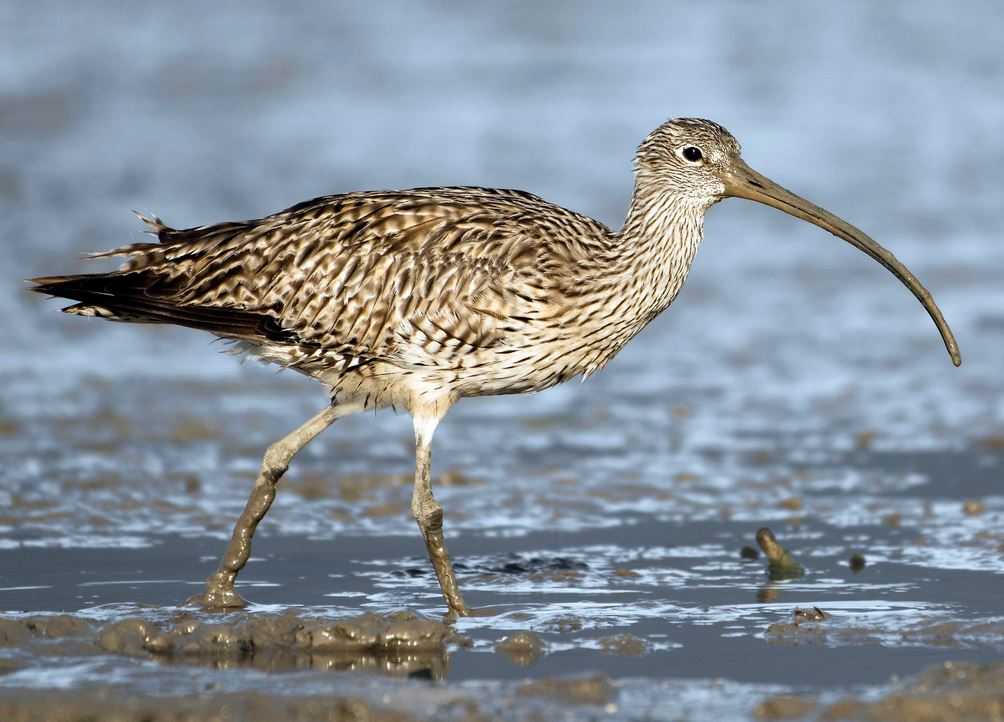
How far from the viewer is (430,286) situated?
309 inches

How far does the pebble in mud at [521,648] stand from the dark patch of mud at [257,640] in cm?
22

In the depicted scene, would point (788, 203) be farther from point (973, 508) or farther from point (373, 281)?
point (973, 508)

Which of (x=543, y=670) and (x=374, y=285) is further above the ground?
(x=374, y=285)

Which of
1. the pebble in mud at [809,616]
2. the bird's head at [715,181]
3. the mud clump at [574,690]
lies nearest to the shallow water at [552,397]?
the mud clump at [574,690]

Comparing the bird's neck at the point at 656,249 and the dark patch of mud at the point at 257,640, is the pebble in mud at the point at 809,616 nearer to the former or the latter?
the dark patch of mud at the point at 257,640

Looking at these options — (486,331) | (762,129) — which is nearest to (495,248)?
(486,331)

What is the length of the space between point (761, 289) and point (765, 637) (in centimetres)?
804

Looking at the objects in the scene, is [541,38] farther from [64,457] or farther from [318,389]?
[64,457]

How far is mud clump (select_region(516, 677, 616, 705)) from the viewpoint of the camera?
18.8 feet

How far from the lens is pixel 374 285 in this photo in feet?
26.0

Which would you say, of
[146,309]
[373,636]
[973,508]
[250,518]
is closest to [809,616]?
[373,636]

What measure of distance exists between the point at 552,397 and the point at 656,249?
402cm

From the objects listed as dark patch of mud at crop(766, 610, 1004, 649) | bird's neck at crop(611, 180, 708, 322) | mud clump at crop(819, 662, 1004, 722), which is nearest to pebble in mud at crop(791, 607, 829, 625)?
dark patch of mud at crop(766, 610, 1004, 649)

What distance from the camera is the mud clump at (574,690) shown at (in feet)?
18.8
